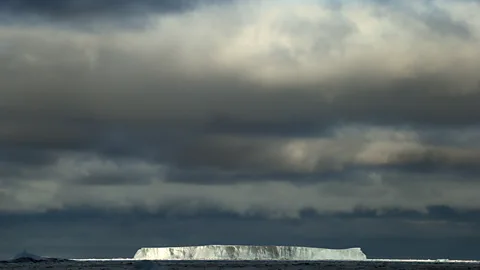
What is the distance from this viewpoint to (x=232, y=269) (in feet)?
384

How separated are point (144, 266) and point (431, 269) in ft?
144

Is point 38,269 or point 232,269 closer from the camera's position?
point 232,269

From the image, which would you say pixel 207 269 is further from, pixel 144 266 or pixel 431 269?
pixel 431 269

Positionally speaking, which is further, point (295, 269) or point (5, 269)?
point (5, 269)

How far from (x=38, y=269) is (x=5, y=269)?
539cm

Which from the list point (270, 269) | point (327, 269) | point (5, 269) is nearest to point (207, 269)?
point (270, 269)

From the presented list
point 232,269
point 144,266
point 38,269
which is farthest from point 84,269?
point 232,269

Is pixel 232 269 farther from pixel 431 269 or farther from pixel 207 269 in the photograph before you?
pixel 431 269

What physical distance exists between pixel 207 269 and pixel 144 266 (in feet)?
44.8

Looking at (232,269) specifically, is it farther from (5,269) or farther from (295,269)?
(5,269)

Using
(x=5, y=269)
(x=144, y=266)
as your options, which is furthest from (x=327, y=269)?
(x=5, y=269)

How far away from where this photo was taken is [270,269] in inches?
4855

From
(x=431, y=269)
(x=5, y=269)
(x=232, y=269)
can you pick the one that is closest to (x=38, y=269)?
(x=5, y=269)

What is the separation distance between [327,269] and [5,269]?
4917 centimetres
